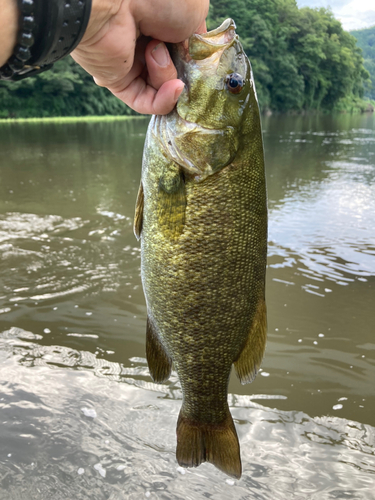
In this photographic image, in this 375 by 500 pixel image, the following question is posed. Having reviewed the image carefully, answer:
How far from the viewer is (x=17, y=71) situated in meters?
1.64

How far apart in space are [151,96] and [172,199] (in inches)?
20.9

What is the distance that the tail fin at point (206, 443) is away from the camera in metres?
2.20

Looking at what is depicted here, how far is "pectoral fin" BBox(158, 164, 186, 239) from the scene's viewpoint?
1.85 m

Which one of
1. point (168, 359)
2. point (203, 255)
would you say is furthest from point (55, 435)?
point (203, 255)

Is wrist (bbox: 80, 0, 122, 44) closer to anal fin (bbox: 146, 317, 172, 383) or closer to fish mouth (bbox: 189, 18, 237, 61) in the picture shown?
fish mouth (bbox: 189, 18, 237, 61)

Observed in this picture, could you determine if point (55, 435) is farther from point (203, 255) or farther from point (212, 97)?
point (212, 97)

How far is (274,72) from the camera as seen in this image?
211 feet

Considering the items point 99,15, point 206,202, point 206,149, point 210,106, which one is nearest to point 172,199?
point 206,202

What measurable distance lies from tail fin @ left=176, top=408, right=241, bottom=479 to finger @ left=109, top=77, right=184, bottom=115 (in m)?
1.58

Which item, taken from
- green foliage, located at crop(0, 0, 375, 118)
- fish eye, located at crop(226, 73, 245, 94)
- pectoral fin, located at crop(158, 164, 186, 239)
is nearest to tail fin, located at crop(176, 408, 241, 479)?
pectoral fin, located at crop(158, 164, 186, 239)

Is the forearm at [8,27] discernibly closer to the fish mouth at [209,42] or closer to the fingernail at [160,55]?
the fingernail at [160,55]

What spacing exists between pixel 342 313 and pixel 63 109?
144 ft

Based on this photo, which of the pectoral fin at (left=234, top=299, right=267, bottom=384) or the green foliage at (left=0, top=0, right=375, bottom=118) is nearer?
the pectoral fin at (left=234, top=299, right=267, bottom=384)

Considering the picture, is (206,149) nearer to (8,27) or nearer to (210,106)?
(210,106)
